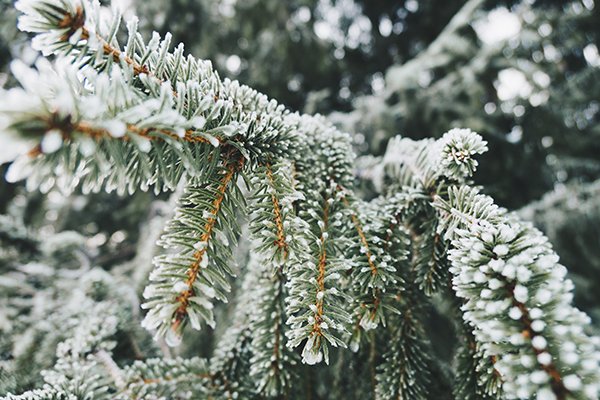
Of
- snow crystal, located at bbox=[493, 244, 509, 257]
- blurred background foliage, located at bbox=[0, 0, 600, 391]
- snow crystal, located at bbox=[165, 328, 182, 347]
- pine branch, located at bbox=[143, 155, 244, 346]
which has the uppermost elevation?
blurred background foliage, located at bbox=[0, 0, 600, 391]

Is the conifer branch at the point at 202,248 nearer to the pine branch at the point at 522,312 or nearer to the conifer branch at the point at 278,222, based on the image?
the conifer branch at the point at 278,222

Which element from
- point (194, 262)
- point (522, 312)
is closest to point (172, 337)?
point (194, 262)

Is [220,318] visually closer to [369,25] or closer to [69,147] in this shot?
[69,147]

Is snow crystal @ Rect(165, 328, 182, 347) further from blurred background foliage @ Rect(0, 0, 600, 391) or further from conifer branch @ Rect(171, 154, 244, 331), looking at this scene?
blurred background foliage @ Rect(0, 0, 600, 391)

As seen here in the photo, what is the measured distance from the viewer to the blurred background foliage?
2.00 metres

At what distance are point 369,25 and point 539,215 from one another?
253 cm

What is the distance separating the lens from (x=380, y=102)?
2.10 m

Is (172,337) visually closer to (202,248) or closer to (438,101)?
(202,248)

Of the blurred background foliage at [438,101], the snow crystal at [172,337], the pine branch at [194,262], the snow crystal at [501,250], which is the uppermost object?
the blurred background foliage at [438,101]

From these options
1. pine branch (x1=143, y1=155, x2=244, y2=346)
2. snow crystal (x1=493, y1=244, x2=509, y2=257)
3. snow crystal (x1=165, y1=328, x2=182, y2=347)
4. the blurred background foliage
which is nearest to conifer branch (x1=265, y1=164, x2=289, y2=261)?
pine branch (x1=143, y1=155, x2=244, y2=346)

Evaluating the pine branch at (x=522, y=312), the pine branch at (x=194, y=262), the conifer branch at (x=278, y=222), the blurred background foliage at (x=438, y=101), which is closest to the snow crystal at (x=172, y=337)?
the pine branch at (x=194, y=262)

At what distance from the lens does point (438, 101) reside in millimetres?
2119

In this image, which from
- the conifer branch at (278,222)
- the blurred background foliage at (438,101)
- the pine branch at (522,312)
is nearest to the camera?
the pine branch at (522,312)

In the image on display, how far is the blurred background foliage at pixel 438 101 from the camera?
2000 millimetres
